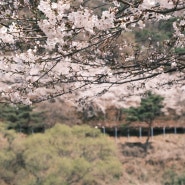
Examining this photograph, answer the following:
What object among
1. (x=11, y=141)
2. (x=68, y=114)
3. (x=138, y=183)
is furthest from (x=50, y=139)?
(x=68, y=114)

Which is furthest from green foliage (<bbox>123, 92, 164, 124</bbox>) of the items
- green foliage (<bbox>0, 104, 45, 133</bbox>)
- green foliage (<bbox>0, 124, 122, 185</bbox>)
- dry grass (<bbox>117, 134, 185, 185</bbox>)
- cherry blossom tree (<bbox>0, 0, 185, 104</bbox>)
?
cherry blossom tree (<bbox>0, 0, 185, 104</bbox>)

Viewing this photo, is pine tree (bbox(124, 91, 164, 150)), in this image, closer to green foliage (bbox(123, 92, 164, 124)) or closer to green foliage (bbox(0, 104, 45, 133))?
green foliage (bbox(123, 92, 164, 124))

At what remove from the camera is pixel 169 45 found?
4.52 metres

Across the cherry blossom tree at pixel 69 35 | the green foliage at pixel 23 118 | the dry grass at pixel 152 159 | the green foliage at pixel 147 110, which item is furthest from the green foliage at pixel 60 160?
the cherry blossom tree at pixel 69 35

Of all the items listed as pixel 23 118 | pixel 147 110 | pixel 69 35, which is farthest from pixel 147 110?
pixel 69 35

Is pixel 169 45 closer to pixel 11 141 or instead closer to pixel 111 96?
pixel 11 141

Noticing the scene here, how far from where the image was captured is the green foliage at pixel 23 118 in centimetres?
3369

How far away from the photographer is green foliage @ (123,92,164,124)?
3419 centimetres

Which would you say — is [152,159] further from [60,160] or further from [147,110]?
[60,160]

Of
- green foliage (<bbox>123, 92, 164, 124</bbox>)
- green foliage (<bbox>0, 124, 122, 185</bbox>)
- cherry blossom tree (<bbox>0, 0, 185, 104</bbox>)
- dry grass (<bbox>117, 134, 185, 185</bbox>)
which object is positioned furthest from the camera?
green foliage (<bbox>123, 92, 164, 124</bbox>)

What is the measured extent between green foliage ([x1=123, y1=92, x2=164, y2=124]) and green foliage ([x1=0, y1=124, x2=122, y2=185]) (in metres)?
8.45

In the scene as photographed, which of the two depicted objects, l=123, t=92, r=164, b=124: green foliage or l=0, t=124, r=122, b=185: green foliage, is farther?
l=123, t=92, r=164, b=124: green foliage

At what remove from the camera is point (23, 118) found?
3475cm

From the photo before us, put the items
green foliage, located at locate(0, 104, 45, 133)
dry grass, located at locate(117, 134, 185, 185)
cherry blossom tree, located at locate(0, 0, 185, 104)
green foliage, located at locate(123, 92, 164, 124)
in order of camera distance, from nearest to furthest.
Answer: cherry blossom tree, located at locate(0, 0, 185, 104) → dry grass, located at locate(117, 134, 185, 185) → green foliage, located at locate(0, 104, 45, 133) → green foliage, located at locate(123, 92, 164, 124)
